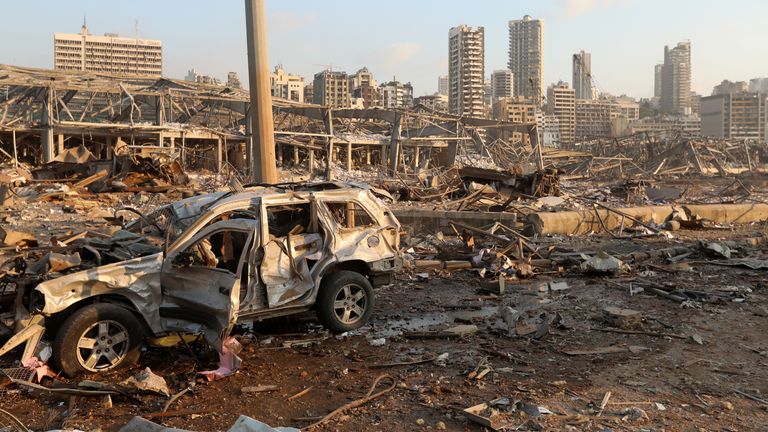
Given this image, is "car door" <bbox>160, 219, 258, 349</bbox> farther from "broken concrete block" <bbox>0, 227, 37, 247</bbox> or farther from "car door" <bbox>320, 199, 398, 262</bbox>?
"broken concrete block" <bbox>0, 227, 37, 247</bbox>

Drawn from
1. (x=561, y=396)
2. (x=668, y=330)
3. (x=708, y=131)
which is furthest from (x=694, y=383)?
(x=708, y=131)

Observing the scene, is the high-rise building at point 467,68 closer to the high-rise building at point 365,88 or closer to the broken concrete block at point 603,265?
the high-rise building at point 365,88

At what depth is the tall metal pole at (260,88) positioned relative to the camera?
Answer: 41.3 feet

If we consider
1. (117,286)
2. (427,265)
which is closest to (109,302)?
(117,286)

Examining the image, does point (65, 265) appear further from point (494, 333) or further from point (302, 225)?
point (494, 333)

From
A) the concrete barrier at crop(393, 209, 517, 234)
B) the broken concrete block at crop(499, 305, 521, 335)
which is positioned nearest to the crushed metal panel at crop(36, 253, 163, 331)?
the broken concrete block at crop(499, 305, 521, 335)

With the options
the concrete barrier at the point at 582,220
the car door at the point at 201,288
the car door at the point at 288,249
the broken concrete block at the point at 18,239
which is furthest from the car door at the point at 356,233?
the concrete barrier at the point at 582,220

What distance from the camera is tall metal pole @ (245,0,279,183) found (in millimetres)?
Answer: 12594

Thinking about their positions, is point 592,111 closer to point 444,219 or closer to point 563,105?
point 563,105

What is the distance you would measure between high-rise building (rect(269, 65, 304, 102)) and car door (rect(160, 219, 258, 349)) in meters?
109

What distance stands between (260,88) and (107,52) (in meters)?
164

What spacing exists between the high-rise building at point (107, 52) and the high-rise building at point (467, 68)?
220 ft

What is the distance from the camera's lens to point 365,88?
438ft

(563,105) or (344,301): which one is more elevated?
(563,105)
